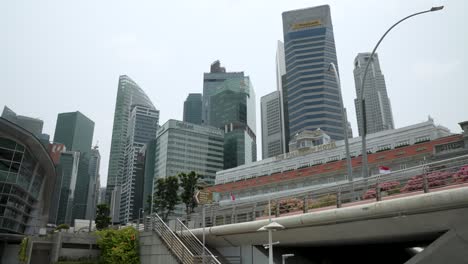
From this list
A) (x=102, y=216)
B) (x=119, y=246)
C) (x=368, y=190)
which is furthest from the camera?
(x=102, y=216)

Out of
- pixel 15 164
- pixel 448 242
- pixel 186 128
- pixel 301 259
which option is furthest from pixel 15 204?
pixel 186 128

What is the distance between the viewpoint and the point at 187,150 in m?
178

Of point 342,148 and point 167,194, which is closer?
point 167,194

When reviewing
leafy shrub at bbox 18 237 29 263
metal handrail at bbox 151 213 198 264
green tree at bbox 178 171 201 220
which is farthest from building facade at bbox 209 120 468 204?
leafy shrub at bbox 18 237 29 263

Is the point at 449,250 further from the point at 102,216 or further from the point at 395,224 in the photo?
the point at 102,216

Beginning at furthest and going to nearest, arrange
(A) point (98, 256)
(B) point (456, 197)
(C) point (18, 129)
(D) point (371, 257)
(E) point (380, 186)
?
1. (C) point (18, 129)
2. (A) point (98, 256)
3. (D) point (371, 257)
4. (E) point (380, 186)
5. (B) point (456, 197)

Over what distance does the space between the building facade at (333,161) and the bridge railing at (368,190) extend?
28981mm

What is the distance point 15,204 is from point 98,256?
126 feet

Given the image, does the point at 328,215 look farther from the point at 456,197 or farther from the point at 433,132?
the point at 433,132

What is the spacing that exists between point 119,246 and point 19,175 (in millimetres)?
38286

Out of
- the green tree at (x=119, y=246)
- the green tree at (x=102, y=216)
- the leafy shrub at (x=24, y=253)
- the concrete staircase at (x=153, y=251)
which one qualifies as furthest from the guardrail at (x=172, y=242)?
the green tree at (x=102, y=216)

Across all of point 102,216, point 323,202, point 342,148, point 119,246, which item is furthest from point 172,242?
point 342,148

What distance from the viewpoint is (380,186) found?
57.2 feet

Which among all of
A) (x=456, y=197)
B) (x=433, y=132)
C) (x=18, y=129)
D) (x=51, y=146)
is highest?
(x=51, y=146)
